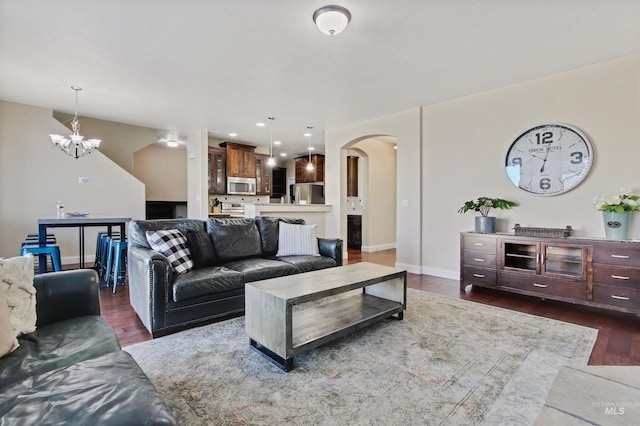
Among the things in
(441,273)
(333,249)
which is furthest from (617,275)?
(333,249)

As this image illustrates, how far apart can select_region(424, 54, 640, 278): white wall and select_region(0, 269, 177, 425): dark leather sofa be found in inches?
171

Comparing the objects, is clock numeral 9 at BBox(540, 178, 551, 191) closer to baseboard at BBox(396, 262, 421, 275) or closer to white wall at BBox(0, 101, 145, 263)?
baseboard at BBox(396, 262, 421, 275)

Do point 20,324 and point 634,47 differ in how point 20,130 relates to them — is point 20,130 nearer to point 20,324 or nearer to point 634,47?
point 20,324

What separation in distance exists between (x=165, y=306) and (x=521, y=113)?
458cm

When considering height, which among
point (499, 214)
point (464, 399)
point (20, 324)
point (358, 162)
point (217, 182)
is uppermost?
point (358, 162)

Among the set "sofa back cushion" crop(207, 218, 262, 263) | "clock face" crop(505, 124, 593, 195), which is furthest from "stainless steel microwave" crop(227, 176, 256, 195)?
"clock face" crop(505, 124, 593, 195)

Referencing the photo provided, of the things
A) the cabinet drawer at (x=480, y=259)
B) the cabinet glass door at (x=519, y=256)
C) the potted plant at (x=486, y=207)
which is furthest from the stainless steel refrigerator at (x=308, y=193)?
the cabinet glass door at (x=519, y=256)

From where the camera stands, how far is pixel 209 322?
9.27ft

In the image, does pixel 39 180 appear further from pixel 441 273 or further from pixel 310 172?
pixel 441 273

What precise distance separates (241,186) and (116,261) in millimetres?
4444

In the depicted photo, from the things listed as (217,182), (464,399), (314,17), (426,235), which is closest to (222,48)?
(314,17)

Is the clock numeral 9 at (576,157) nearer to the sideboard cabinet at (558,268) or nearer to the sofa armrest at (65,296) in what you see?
the sideboard cabinet at (558,268)

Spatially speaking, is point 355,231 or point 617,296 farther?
point 355,231

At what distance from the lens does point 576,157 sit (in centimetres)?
356
